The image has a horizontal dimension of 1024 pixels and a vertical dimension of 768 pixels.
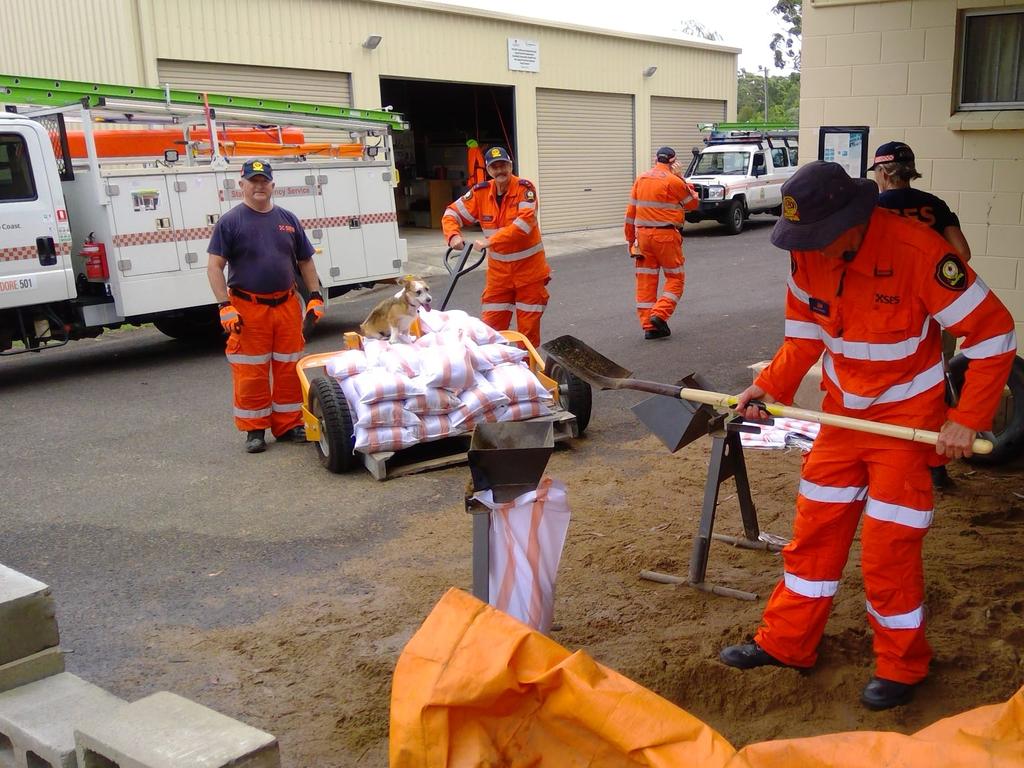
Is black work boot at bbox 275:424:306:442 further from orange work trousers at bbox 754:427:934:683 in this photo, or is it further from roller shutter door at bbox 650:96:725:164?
roller shutter door at bbox 650:96:725:164

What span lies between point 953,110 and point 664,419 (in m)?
4.24

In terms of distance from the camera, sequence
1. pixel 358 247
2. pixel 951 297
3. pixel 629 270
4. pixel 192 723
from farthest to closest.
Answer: pixel 629 270
pixel 358 247
pixel 951 297
pixel 192 723

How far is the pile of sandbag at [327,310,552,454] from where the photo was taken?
5.98m

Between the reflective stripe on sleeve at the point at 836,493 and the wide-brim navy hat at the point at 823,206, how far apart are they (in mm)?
827

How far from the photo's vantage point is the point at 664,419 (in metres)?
4.04

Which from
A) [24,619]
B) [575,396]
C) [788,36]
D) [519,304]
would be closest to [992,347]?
[24,619]

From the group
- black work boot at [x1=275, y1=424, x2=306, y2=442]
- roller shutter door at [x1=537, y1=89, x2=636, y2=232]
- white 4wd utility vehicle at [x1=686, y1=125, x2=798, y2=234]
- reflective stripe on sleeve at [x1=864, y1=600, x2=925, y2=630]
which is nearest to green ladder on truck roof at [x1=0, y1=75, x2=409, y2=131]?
black work boot at [x1=275, y1=424, x2=306, y2=442]

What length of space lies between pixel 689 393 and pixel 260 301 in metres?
3.93

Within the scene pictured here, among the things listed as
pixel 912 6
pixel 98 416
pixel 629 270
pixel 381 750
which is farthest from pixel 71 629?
pixel 629 270

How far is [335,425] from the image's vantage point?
607 centimetres

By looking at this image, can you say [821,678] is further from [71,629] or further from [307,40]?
[307,40]

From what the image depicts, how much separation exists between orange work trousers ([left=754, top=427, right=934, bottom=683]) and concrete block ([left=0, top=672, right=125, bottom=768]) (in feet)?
7.44

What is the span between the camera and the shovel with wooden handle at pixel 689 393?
10.2ft

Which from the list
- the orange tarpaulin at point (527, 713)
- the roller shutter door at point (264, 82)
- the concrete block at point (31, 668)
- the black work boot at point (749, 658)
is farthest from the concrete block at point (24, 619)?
the roller shutter door at point (264, 82)
